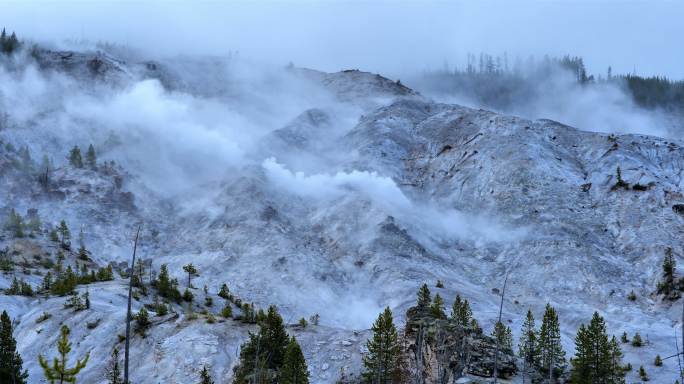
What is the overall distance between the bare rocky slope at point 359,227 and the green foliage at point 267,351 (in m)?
3.42

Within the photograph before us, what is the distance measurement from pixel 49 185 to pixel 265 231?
130 ft

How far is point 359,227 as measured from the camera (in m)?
96.7

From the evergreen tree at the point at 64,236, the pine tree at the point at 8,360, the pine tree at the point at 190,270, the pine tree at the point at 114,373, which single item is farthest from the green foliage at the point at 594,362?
the evergreen tree at the point at 64,236

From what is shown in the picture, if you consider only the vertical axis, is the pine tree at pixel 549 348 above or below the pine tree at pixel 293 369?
above

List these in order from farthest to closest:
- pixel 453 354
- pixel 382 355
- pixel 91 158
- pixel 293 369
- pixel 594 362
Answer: pixel 91 158 < pixel 382 355 < pixel 594 362 < pixel 453 354 < pixel 293 369

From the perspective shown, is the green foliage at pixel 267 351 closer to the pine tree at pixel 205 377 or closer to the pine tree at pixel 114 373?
the pine tree at pixel 205 377

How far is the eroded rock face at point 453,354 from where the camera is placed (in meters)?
49.6

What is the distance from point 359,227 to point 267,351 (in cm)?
4490

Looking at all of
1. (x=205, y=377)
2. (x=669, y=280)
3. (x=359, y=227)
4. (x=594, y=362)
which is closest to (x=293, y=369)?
(x=205, y=377)

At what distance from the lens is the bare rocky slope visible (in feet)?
208

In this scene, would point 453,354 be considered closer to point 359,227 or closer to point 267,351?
point 267,351

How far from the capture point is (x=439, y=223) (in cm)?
10206

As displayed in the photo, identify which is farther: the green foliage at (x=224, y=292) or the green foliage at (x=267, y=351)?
the green foliage at (x=224, y=292)

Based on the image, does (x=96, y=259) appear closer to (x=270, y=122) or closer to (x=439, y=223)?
(x=439, y=223)
